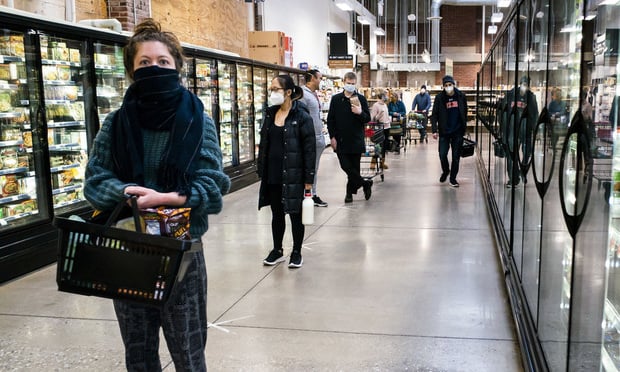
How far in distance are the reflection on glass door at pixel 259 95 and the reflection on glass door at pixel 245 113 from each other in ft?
1.29

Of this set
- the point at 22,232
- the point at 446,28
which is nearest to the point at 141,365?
the point at 22,232

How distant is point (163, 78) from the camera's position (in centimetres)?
200

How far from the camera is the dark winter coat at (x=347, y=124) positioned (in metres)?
7.82

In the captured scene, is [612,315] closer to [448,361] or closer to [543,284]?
[543,284]

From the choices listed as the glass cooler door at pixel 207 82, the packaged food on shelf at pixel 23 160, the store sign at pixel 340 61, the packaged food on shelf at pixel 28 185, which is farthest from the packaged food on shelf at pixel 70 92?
the store sign at pixel 340 61

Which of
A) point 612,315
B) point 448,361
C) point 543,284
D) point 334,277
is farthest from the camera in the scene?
point 334,277

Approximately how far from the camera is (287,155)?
193 inches

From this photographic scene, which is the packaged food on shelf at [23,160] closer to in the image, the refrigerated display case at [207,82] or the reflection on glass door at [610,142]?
the refrigerated display case at [207,82]

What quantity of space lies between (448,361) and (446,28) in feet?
93.1

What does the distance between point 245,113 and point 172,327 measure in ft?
29.8

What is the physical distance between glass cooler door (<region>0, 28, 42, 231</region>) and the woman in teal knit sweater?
351 centimetres

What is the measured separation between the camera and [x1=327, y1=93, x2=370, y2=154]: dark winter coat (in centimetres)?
782

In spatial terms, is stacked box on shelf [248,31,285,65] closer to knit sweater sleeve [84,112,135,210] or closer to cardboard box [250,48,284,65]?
cardboard box [250,48,284,65]

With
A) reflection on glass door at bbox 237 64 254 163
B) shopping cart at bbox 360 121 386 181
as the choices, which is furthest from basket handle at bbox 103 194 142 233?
reflection on glass door at bbox 237 64 254 163
